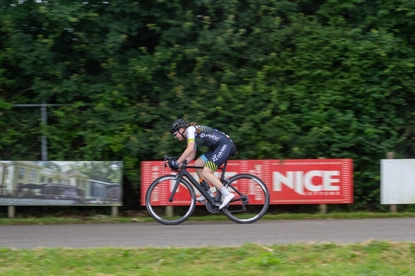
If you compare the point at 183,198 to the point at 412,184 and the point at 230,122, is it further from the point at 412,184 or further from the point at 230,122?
the point at 412,184

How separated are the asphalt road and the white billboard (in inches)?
31.7

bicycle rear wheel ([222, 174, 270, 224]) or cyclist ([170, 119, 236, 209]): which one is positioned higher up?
cyclist ([170, 119, 236, 209])

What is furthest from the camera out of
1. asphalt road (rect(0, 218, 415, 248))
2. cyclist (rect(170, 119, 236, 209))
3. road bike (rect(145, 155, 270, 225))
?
road bike (rect(145, 155, 270, 225))

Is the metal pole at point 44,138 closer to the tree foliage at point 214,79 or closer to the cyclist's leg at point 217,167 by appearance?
the tree foliage at point 214,79

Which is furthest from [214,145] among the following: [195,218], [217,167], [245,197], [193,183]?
[195,218]

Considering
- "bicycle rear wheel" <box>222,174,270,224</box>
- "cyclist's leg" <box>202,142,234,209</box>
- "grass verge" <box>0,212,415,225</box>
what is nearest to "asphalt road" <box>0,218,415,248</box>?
"bicycle rear wheel" <box>222,174,270,224</box>

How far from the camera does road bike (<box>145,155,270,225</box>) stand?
10.1 metres

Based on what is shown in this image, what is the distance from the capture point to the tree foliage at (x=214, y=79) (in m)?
11.9

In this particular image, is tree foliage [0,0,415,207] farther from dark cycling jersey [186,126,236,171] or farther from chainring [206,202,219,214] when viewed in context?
chainring [206,202,219,214]

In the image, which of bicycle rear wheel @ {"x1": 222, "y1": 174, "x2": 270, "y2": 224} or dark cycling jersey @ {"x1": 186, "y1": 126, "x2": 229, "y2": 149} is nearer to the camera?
dark cycling jersey @ {"x1": 186, "y1": 126, "x2": 229, "y2": 149}

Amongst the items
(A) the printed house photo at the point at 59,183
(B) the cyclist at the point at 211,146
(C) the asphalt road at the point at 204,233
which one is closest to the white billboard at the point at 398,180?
(C) the asphalt road at the point at 204,233

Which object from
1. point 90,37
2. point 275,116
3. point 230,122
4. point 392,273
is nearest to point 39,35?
point 90,37

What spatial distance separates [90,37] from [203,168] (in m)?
4.50

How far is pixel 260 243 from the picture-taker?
325 inches
